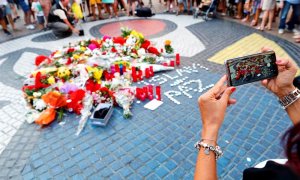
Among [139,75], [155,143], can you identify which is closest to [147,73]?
Answer: [139,75]

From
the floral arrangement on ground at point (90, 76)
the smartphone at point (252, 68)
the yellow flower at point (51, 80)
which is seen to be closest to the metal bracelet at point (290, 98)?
the smartphone at point (252, 68)

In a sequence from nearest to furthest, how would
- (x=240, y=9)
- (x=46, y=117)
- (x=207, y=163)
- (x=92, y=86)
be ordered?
(x=207, y=163) < (x=46, y=117) < (x=92, y=86) < (x=240, y=9)

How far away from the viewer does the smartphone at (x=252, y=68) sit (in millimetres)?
1657

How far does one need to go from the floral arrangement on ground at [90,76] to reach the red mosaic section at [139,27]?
2.04 metres

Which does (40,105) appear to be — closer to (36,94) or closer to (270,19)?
(36,94)

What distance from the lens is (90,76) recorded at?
4539mm

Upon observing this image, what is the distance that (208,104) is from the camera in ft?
4.54

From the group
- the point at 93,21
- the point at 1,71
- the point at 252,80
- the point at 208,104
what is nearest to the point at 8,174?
the point at 208,104

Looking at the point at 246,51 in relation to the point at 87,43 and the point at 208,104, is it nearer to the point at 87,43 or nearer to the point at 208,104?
the point at 87,43

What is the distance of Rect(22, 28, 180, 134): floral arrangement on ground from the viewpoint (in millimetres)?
3865

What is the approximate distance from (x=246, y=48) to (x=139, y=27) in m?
3.87

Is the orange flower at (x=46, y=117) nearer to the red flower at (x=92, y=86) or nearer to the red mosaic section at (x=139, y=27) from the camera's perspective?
the red flower at (x=92, y=86)

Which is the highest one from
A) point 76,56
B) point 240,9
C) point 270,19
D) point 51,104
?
point 240,9

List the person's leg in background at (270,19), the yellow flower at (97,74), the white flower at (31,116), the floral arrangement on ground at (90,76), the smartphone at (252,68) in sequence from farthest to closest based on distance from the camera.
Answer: the person's leg in background at (270,19)
the yellow flower at (97,74)
the floral arrangement on ground at (90,76)
the white flower at (31,116)
the smartphone at (252,68)
